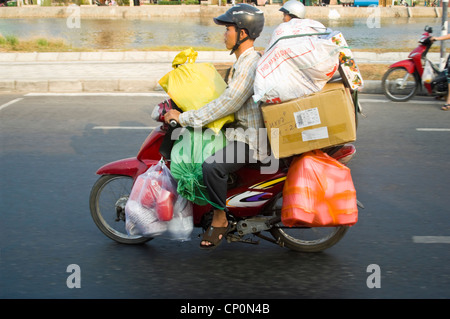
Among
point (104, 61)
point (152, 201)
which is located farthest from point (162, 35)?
point (152, 201)

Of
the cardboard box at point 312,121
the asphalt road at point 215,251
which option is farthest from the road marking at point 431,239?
the cardboard box at point 312,121

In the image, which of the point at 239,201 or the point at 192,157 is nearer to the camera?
the point at 192,157

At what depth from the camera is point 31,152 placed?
22.4ft

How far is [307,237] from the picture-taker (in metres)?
4.32

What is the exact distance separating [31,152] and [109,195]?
9.09ft

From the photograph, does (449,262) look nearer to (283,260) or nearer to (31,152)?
(283,260)

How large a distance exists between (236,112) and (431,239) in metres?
1.79

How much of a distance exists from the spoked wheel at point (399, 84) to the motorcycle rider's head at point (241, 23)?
20.6 ft

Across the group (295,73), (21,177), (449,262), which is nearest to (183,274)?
(295,73)

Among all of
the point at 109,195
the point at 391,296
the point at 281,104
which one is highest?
the point at 281,104

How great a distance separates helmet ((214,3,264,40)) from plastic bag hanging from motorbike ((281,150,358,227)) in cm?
88

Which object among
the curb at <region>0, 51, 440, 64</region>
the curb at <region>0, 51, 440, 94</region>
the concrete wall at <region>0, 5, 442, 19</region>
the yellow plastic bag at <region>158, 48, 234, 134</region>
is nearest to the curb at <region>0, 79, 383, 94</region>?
the curb at <region>0, 51, 440, 94</region>

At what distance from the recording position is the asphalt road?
12.3 feet

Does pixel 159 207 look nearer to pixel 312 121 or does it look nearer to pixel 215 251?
pixel 215 251
